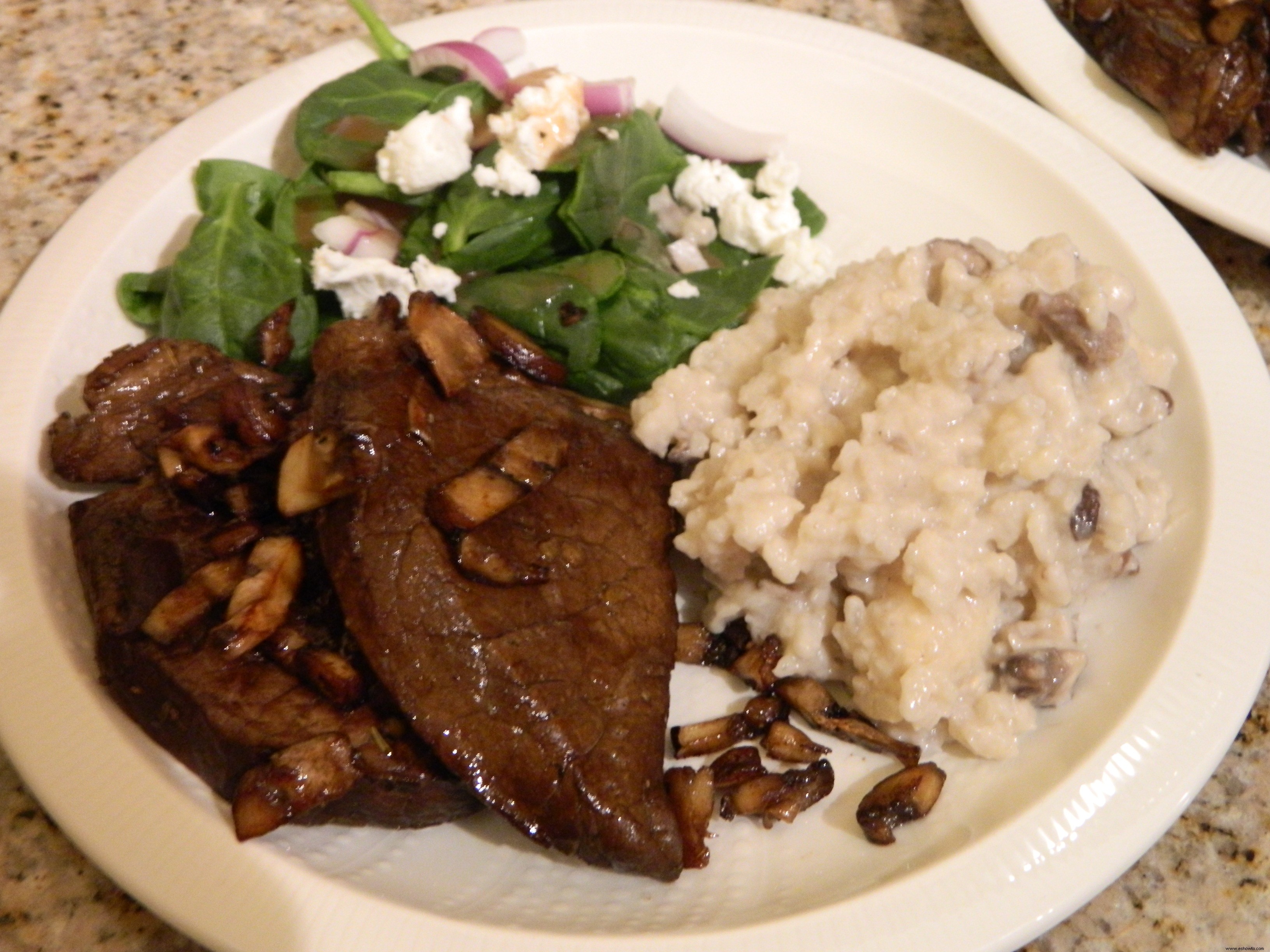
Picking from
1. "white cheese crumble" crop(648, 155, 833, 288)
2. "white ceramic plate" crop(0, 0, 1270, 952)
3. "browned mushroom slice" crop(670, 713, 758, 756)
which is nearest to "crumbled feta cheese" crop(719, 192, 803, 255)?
"white cheese crumble" crop(648, 155, 833, 288)

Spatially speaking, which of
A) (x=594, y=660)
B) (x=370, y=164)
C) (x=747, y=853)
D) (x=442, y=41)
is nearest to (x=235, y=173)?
(x=370, y=164)

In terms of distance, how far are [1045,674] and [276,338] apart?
1.86 m

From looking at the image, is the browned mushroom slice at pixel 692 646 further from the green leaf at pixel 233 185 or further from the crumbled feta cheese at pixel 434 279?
the green leaf at pixel 233 185

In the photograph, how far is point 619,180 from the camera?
2617 millimetres

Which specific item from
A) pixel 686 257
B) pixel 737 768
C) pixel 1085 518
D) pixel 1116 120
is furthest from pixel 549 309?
pixel 1116 120

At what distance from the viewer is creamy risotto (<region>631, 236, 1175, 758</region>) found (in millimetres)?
1942

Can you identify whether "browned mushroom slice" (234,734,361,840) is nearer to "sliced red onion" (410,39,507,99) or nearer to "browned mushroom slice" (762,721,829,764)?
"browned mushroom slice" (762,721,829,764)

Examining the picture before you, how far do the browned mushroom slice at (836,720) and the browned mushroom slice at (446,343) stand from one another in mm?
943

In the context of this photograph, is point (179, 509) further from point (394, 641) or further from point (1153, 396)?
point (1153, 396)

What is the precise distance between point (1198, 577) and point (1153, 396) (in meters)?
0.45

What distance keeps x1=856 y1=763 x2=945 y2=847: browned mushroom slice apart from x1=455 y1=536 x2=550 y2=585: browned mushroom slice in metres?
0.75

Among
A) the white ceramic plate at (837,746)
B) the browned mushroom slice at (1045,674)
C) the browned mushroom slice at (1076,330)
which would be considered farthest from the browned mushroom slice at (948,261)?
the browned mushroom slice at (1045,674)

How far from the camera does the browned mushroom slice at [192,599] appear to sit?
1.82 meters

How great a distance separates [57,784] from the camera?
1.65m
